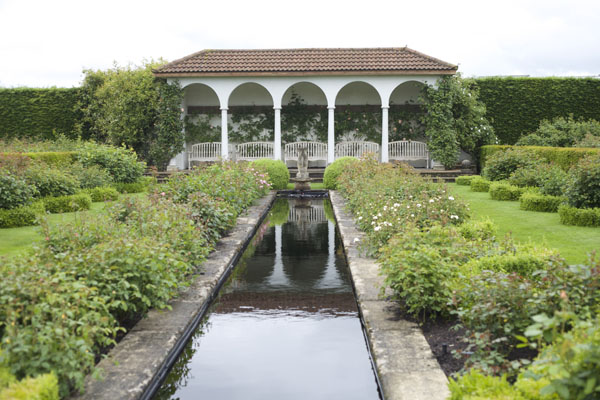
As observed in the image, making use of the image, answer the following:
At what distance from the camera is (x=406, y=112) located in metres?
19.8

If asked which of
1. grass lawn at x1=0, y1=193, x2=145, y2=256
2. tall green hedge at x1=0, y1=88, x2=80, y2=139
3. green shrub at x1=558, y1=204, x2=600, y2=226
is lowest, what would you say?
grass lawn at x1=0, y1=193, x2=145, y2=256

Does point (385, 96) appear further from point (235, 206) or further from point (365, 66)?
point (235, 206)

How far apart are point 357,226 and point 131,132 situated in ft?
38.4

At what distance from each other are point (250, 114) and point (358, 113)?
363 cm

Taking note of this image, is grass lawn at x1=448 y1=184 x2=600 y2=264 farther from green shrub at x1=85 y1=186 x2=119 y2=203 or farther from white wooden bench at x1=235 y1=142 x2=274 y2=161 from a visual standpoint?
white wooden bench at x1=235 y1=142 x2=274 y2=161

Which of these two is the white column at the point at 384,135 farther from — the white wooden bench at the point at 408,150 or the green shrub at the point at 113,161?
the green shrub at the point at 113,161

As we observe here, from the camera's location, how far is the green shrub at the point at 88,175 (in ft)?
41.6

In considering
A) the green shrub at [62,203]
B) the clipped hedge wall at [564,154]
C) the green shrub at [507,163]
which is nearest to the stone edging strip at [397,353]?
the green shrub at [62,203]

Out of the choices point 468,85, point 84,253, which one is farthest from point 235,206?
point 468,85

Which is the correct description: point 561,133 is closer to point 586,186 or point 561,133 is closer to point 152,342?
point 586,186

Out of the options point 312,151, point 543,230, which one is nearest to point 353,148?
point 312,151

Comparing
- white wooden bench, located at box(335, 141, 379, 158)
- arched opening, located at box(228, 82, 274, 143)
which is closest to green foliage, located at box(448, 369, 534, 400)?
white wooden bench, located at box(335, 141, 379, 158)

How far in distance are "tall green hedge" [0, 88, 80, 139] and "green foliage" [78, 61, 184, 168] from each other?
1067mm

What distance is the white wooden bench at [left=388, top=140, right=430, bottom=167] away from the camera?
1861 cm
